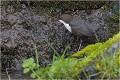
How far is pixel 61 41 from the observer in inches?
A: 242

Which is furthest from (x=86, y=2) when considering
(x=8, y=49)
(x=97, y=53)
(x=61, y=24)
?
(x=97, y=53)

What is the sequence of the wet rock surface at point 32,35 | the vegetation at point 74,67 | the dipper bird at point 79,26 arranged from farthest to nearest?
the wet rock surface at point 32,35 → the dipper bird at point 79,26 → the vegetation at point 74,67

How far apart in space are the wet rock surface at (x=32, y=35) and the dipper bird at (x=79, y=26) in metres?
0.24

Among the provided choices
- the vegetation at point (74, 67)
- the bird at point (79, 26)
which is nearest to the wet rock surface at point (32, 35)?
the bird at point (79, 26)

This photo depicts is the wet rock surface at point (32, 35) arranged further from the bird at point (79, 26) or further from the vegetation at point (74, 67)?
the vegetation at point (74, 67)

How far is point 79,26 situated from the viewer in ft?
19.0

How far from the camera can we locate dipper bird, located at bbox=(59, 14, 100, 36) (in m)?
5.77

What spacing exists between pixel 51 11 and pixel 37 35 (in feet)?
1.79

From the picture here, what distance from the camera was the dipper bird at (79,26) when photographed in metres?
5.77

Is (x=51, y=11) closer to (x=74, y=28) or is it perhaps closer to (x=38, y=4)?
(x=38, y=4)

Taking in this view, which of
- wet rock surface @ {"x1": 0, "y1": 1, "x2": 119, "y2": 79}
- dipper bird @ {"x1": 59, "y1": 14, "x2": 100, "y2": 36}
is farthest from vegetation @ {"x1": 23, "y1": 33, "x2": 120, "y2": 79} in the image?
wet rock surface @ {"x1": 0, "y1": 1, "x2": 119, "y2": 79}

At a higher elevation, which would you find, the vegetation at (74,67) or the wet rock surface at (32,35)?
Answer: the vegetation at (74,67)

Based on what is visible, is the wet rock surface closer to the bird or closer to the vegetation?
the bird

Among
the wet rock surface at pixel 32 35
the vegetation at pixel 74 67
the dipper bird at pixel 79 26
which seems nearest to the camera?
the vegetation at pixel 74 67
